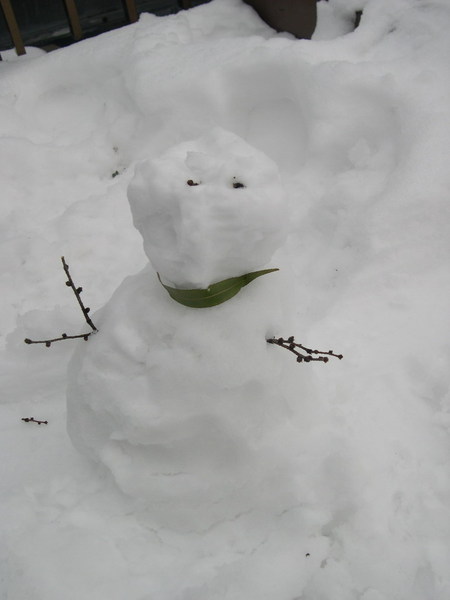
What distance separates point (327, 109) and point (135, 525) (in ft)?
6.01

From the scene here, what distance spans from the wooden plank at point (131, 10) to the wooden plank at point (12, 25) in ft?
2.05

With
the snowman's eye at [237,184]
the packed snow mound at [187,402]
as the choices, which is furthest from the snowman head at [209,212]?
the packed snow mound at [187,402]

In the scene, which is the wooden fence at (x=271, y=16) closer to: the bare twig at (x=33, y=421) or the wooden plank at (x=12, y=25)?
the wooden plank at (x=12, y=25)

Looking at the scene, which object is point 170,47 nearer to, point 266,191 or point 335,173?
point 335,173

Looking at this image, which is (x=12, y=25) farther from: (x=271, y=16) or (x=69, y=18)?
(x=271, y=16)

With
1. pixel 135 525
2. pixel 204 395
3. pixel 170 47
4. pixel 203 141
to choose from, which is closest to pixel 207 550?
pixel 135 525

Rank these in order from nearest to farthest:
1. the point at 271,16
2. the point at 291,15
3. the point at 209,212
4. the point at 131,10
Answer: the point at 209,212
the point at 291,15
the point at 271,16
the point at 131,10

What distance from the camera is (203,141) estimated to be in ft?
3.93

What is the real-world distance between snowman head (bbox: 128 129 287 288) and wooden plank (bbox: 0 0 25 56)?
2282 millimetres

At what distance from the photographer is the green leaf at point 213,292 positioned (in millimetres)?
1129

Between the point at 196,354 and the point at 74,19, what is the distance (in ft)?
8.48

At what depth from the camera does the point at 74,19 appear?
2.97 metres

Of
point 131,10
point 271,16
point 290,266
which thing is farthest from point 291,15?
point 290,266

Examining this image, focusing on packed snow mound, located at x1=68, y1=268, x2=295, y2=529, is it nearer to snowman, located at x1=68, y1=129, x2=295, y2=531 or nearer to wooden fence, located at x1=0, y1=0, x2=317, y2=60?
snowman, located at x1=68, y1=129, x2=295, y2=531
